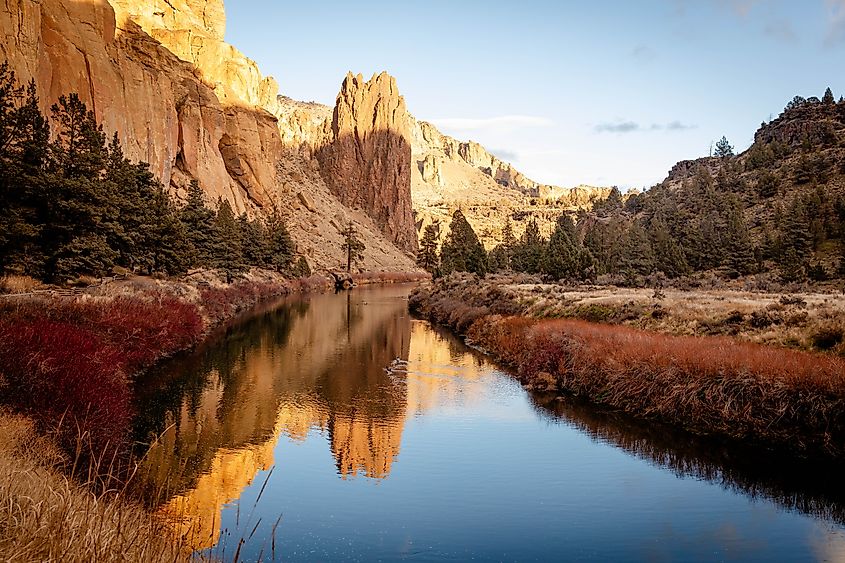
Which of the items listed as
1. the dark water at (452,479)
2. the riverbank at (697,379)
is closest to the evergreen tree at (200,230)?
the dark water at (452,479)

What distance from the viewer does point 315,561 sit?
33.6 ft

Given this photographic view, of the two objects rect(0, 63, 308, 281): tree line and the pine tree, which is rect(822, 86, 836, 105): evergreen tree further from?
rect(0, 63, 308, 281): tree line

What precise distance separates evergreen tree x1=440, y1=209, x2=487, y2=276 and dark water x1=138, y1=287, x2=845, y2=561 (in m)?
61.8

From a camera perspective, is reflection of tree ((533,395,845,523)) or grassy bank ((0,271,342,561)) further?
reflection of tree ((533,395,845,523))

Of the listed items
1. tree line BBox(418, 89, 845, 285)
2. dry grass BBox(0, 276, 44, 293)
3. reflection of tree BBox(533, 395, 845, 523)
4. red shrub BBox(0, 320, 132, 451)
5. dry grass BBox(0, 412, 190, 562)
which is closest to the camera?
dry grass BBox(0, 412, 190, 562)

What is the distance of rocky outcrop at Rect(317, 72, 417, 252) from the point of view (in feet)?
588

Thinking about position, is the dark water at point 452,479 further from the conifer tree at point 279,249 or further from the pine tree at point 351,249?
the pine tree at point 351,249

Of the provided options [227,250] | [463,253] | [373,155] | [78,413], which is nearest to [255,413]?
[78,413]

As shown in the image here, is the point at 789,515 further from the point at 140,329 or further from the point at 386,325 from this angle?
the point at 386,325

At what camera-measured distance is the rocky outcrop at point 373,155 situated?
588 ft

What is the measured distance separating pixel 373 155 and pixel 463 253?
9934cm

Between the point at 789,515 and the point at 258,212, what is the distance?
104904mm

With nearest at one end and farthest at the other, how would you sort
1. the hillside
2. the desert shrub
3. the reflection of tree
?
the reflection of tree < the desert shrub < the hillside

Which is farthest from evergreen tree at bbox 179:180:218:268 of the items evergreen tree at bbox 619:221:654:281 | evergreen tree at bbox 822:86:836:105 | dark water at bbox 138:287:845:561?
evergreen tree at bbox 822:86:836:105
